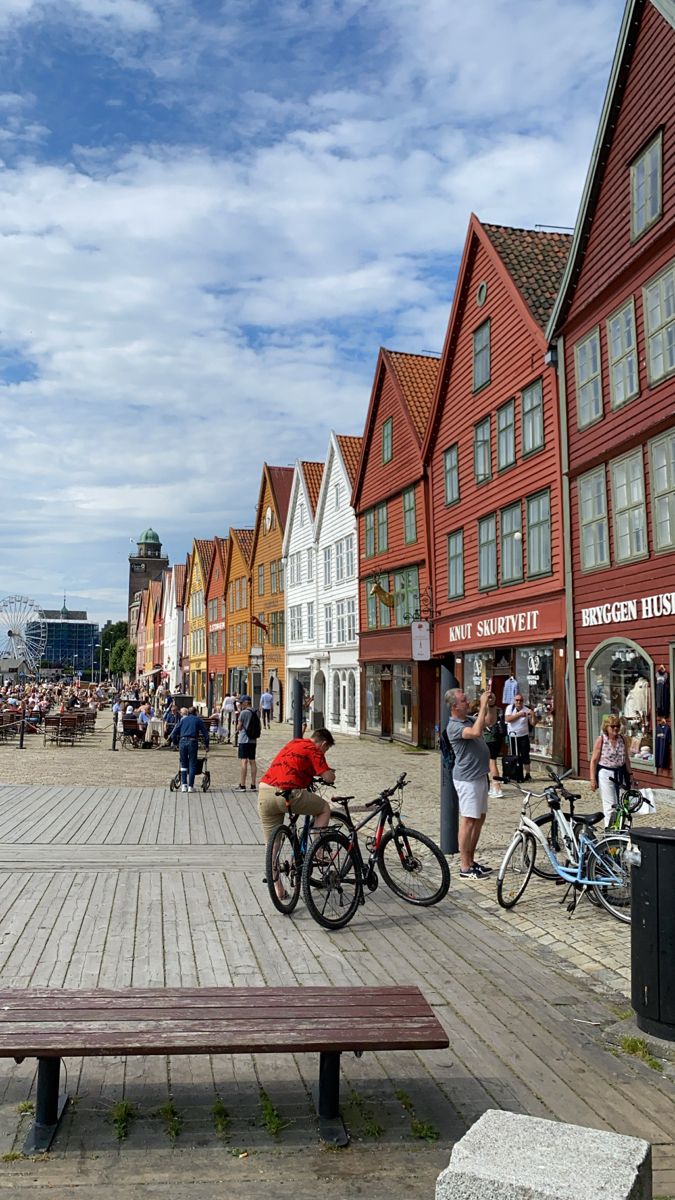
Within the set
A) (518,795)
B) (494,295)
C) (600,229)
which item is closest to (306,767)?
(518,795)

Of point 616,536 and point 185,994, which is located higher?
point 616,536

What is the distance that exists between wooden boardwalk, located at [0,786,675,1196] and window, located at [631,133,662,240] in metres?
12.8

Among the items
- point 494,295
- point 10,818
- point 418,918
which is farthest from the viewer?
point 494,295

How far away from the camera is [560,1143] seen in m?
3.14

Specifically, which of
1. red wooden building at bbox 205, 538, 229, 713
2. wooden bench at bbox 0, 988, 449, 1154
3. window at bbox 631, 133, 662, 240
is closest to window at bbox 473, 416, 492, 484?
window at bbox 631, 133, 662, 240

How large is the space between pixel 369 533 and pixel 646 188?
19895 millimetres

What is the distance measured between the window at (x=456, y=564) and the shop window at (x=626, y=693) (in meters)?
8.39

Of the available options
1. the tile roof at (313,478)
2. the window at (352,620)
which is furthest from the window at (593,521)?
the tile roof at (313,478)

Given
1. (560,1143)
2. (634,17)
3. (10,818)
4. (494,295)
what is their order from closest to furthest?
(560,1143)
(10,818)
(634,17)
(494,295)

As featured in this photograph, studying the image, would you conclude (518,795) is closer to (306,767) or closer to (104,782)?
(104,782)

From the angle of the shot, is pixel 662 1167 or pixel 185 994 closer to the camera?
pixel 662 1167

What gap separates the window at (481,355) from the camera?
25.6 meters

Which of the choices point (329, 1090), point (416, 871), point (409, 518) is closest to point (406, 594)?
point (409, 518)

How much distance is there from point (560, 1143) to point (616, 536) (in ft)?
53.3
